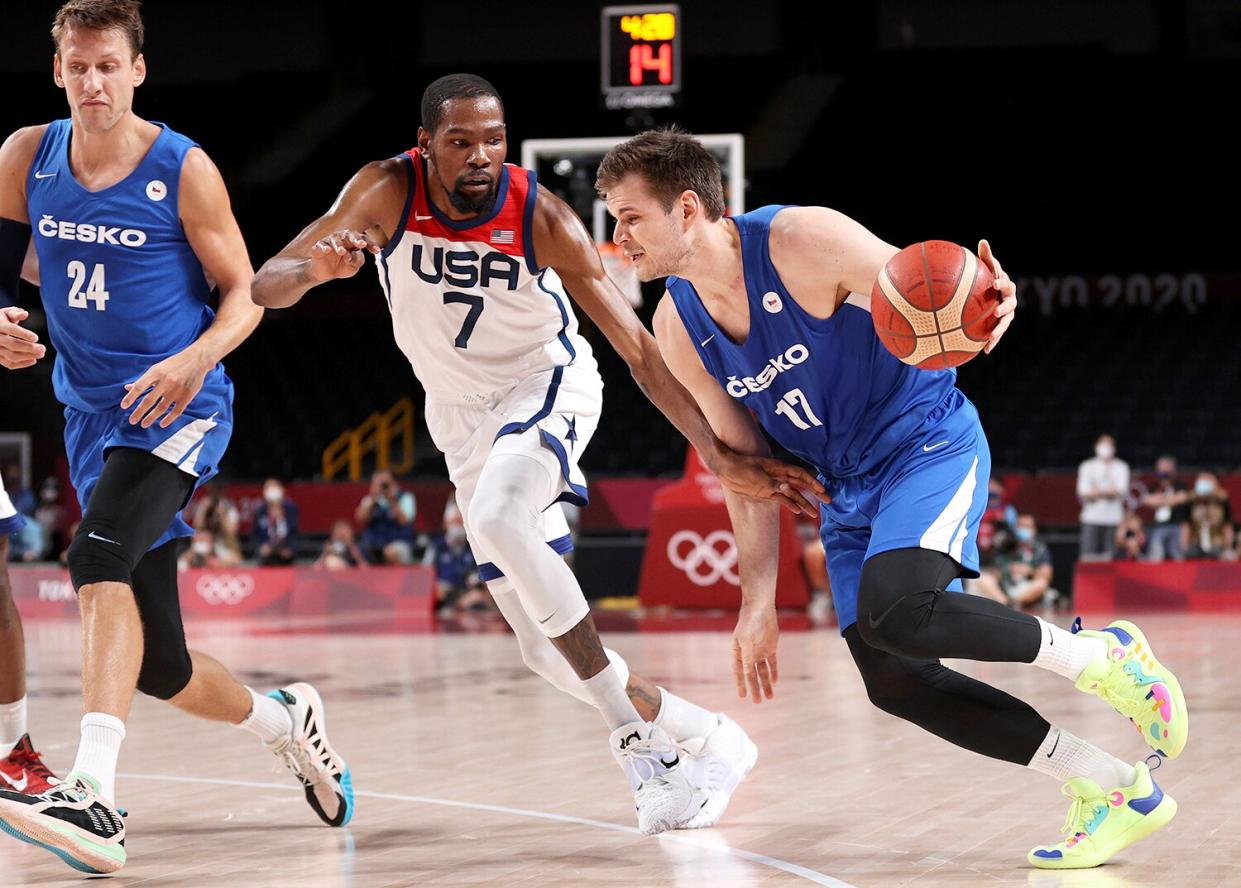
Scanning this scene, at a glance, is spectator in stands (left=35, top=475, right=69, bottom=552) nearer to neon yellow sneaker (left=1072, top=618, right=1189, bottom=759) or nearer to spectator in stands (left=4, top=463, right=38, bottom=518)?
spectator in stands (left=4, top=463, right=38, bottom=518)

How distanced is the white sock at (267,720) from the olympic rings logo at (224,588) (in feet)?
36.0

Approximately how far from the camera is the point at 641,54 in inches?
528

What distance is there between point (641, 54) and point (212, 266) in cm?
957

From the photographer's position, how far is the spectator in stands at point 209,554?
A: 15.7 m

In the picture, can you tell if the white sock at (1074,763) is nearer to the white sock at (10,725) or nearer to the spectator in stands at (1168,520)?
the white sock at (10,725)

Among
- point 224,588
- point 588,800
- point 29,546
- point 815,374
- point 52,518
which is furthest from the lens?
point 52,518

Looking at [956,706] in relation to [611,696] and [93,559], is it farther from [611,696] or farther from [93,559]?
[93,559]

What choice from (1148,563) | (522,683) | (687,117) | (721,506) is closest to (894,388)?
(522,683)

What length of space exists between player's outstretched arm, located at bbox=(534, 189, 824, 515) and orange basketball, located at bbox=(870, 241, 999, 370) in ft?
1.77

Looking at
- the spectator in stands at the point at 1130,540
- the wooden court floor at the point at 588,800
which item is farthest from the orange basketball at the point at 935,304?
the spectator in stands at the point at 1130,540

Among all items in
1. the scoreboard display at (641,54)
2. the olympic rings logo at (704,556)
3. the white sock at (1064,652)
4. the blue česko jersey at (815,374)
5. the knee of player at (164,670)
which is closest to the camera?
the white sock at (1064,652)

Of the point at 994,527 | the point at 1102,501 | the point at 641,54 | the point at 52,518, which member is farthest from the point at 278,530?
the point at 1102,501

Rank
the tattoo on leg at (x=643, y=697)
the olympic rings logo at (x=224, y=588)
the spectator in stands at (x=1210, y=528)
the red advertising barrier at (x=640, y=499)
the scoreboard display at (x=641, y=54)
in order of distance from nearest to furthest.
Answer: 1. the tattoo on leg at (x=643, y=697)
2. the scoreboard display at (x=641, y=54)
3. the spectator in stands at (x=1210, y=528)
4. the olympic rings logo at (x=224, y=588)
5. the red advertising barrier at (x=640, y=499)

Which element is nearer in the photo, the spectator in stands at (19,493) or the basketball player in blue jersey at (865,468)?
the basketball player in blue jersey at (865,468)
